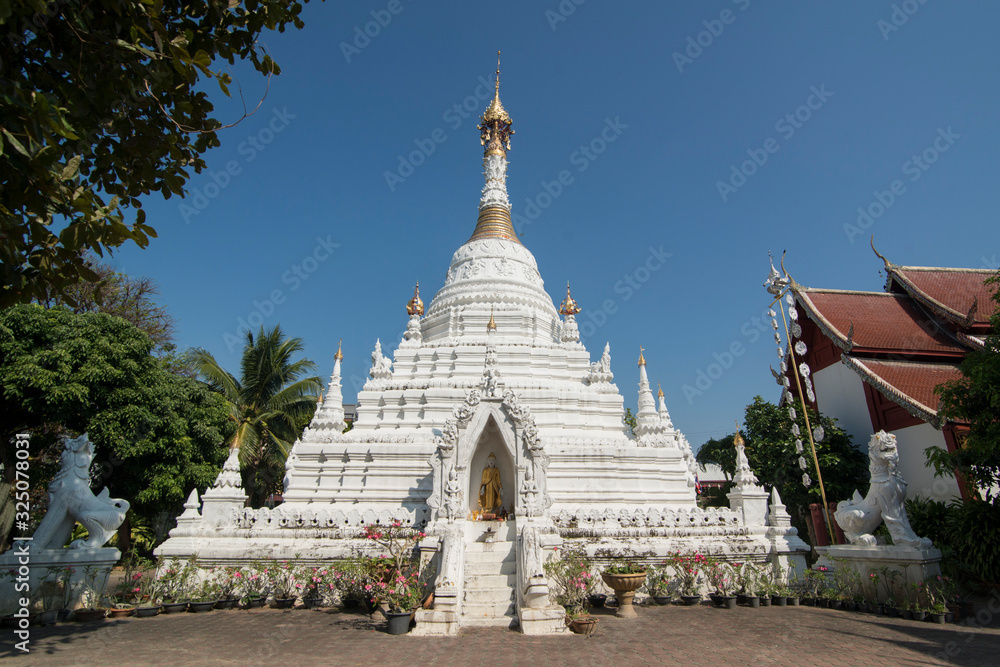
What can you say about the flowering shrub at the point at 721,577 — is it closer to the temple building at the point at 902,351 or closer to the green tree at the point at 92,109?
the temple building at the point at 902,351

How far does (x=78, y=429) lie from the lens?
16.3 meters

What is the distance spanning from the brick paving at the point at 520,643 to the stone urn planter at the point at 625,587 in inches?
9.0

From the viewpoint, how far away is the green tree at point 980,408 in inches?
410

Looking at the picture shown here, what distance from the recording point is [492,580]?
419 inches

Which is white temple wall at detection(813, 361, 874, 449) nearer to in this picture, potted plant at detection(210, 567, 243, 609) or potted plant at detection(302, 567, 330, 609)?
potted plant at detection(302, 567, 330, 609)

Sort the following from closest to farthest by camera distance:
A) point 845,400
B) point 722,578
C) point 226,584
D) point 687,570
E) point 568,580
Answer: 1. point 568,580
2. point 226,584
3. point 687,570
4. point 722,578
5. point 845,400

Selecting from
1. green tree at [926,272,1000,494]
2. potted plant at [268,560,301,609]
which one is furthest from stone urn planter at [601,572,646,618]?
potted plant at [268,560,301,609]

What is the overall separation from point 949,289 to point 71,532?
30.2 metres

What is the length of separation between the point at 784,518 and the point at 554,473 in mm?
6155

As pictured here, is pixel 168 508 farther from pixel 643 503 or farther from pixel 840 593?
pixel 840 593

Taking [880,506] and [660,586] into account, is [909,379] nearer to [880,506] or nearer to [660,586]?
[880,506]

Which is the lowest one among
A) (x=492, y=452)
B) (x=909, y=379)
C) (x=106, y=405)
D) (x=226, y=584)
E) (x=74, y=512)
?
(x=226, y=584)

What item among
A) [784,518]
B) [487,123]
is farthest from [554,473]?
[487,123]

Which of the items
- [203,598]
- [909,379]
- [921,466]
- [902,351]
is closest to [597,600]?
[203,598]
